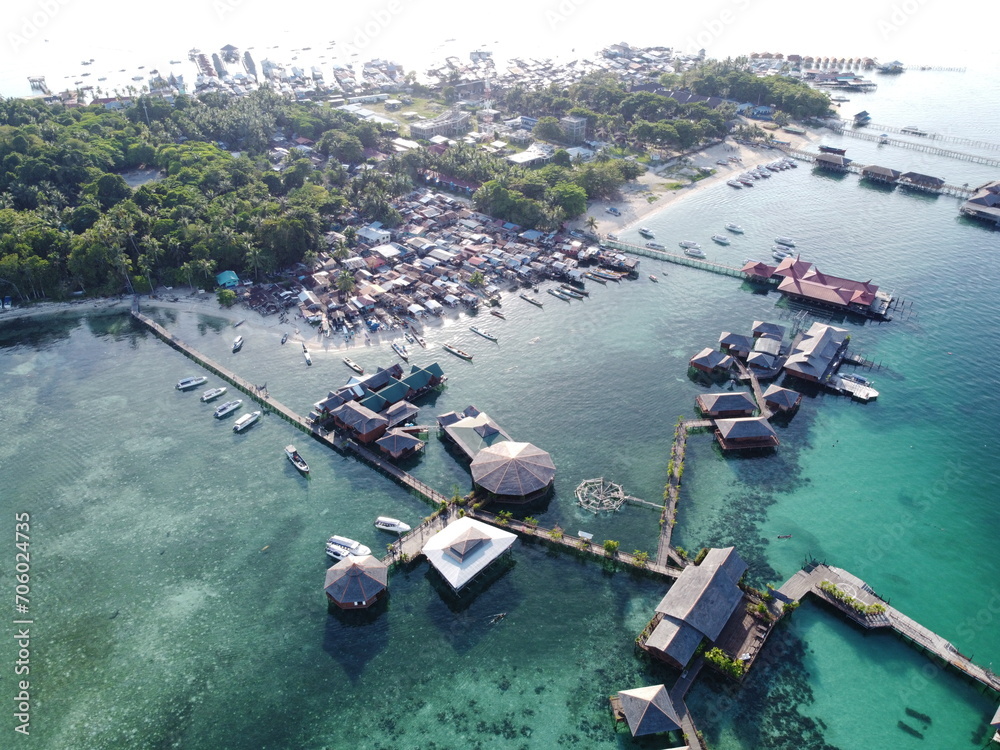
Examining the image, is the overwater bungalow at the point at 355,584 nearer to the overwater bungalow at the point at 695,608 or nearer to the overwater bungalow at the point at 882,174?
the overwater bungalow at the point at 695,608

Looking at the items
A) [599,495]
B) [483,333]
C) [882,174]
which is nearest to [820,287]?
[483,333]

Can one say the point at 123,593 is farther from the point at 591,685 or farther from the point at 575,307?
the point at 575,307

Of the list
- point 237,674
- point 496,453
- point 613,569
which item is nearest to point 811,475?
point 613,569

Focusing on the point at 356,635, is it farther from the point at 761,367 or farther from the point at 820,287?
the point at 820,287

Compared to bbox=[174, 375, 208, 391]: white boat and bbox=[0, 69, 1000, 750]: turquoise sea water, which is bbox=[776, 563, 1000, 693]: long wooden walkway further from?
bbox=[174, 375, 208, 391]: white boat

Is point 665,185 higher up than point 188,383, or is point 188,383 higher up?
point 665,185

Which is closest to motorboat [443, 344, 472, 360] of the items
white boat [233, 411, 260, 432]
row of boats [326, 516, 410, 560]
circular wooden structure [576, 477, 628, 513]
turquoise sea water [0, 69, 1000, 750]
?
turquoise sea water [0, 69, 1000, 750]
